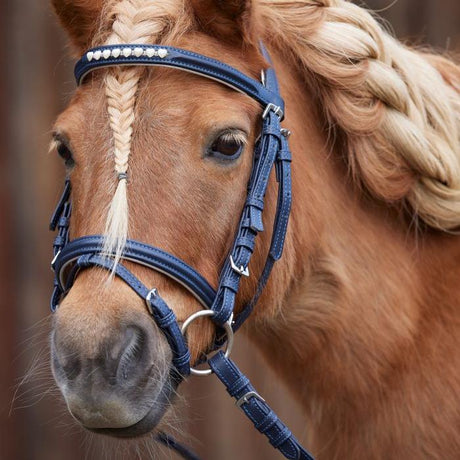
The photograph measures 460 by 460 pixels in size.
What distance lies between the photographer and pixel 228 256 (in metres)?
2.21

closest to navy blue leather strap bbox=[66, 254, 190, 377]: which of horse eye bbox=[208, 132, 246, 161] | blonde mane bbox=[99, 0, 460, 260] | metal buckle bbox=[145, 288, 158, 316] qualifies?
metal buckle bbox=[145, 288, 158, 316]

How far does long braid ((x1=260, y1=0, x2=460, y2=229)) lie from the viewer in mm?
2592

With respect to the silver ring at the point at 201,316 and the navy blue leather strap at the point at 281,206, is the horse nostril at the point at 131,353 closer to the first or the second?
the silver ring at the point at 201,316

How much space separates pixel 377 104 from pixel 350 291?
0.70 m

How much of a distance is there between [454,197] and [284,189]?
2.35 ft

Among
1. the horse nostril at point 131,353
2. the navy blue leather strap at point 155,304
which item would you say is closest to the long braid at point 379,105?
the navy blue leather strap at point 155,304

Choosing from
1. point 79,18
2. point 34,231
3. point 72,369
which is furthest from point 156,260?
point 34,231

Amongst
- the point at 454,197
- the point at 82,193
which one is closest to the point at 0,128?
the point at 82,193

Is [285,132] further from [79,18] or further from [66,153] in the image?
[79,18]

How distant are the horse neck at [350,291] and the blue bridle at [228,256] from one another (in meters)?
0.25

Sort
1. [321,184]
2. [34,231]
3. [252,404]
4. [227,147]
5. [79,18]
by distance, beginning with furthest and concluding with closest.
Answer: [34,231]
[321,184]
[79,18]
[252,404]
[227,147]

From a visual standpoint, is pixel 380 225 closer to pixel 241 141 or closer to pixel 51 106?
pixel 241 141

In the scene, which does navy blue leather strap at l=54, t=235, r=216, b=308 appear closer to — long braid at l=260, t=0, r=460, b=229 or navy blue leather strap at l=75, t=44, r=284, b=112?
navy blue leather strap at l=75, t=44, r=284, b=112

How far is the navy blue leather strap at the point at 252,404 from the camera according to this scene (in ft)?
7.38
